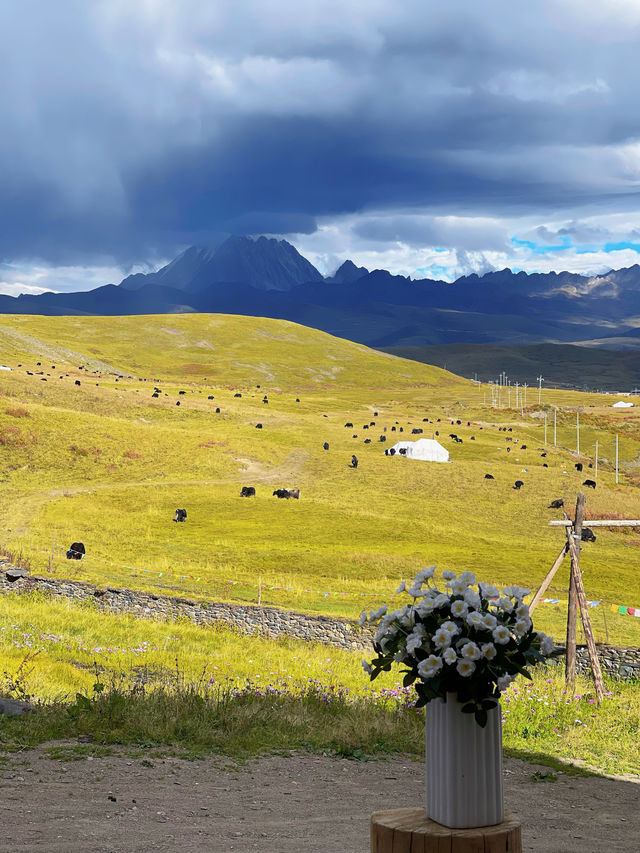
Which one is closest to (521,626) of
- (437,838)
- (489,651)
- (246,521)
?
(489,651)

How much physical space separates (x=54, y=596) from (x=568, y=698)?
64.0 feet

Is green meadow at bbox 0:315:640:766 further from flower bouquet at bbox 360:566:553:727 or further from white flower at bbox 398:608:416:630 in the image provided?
white flower at bbox 398:608:416:630

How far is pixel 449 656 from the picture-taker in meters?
5.68

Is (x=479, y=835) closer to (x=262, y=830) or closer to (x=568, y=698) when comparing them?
(x=262, y=830)

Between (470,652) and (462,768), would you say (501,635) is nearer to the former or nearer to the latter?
(470,652)

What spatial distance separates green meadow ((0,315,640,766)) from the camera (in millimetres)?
22938

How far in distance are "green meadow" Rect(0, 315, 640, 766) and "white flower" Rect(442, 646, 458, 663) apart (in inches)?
415

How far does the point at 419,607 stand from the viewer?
241 inches

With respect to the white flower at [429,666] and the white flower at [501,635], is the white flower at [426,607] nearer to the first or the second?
the white flower at [429,666]

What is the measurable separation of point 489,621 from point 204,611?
25267mm

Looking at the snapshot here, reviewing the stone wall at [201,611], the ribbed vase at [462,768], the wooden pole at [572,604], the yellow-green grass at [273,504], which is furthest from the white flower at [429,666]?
the yellow-green grass at [273,504]

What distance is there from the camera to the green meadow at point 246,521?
22.9 meters

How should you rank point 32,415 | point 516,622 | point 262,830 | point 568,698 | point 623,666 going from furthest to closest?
point 32,415 → point 623,666 → point 568,698 → point 262,830 → point 516,622

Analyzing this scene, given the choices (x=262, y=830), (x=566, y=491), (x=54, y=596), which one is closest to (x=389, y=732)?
(x=262, y=830)
